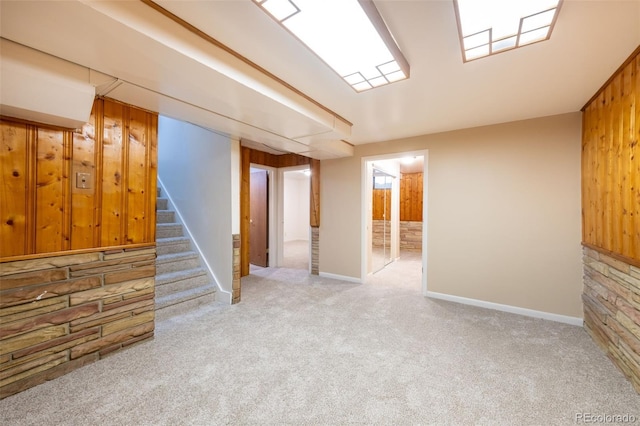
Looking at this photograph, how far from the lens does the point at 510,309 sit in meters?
3.05

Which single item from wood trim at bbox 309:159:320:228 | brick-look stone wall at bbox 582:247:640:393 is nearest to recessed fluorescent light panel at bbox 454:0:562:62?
brick-look stone wall at bbox 582:247:640:393

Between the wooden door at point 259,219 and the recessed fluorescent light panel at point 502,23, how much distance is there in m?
4.33

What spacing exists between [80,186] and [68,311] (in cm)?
94

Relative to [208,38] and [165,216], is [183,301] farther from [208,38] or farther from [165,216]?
[208,38]

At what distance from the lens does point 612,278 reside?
6.86ft

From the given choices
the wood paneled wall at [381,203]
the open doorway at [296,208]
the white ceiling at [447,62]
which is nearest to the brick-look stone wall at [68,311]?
the white ceiling at [447,62]

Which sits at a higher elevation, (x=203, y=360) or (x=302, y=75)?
(x=302, y=75)

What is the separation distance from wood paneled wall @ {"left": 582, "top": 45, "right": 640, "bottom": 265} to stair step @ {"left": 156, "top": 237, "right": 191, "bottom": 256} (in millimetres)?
4601

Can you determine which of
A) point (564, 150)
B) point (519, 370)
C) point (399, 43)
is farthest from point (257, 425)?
point (564, 150)

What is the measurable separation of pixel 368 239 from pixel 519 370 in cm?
263

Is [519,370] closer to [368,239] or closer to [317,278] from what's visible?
[368,239]

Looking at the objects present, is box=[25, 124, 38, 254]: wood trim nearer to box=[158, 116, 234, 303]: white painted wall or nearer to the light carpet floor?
the light carpet floor

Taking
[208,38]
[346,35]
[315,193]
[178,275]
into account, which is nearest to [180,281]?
[178,275]

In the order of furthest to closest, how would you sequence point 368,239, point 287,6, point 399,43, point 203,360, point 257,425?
point 368,239 → point 203,360 → point 399,43 → point 257,425 → point 287,6
